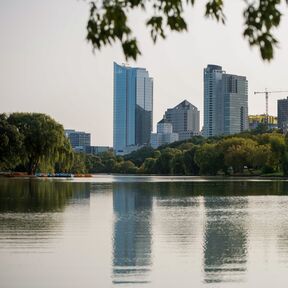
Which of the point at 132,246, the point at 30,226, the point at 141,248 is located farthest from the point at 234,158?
the point at 141,248

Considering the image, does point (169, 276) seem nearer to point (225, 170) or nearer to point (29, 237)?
point (29, 237)

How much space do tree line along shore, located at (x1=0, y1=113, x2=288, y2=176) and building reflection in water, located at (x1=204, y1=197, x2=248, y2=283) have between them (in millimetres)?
48102

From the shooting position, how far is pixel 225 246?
54.6 ft

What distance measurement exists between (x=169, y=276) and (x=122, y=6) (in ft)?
26.4

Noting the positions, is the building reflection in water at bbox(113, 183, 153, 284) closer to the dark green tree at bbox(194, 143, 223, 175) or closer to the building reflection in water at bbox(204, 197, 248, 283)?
the building reflection in water at bbox(204, 197, 248, 283)

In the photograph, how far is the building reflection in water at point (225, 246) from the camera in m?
12.7

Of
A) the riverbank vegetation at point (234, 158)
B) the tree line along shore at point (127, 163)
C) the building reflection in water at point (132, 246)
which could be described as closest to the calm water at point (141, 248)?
the building reflection in water at point (132, 246)

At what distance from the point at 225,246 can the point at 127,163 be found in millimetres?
160127

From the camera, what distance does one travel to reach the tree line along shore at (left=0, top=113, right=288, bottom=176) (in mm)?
75062

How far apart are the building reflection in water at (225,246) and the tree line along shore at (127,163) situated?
48.1 metres

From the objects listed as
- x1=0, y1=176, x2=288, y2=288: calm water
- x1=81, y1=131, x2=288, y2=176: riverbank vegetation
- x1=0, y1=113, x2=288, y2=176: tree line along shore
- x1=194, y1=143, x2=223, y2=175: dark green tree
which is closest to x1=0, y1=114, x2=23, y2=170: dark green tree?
x1=0, y1=113, x2=288, y2=176: tree line along shore

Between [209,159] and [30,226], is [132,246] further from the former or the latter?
[209,159]

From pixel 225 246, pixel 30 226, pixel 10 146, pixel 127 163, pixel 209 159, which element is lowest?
pixel 225 246

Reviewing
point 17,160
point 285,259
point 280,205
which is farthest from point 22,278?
point 17,160
